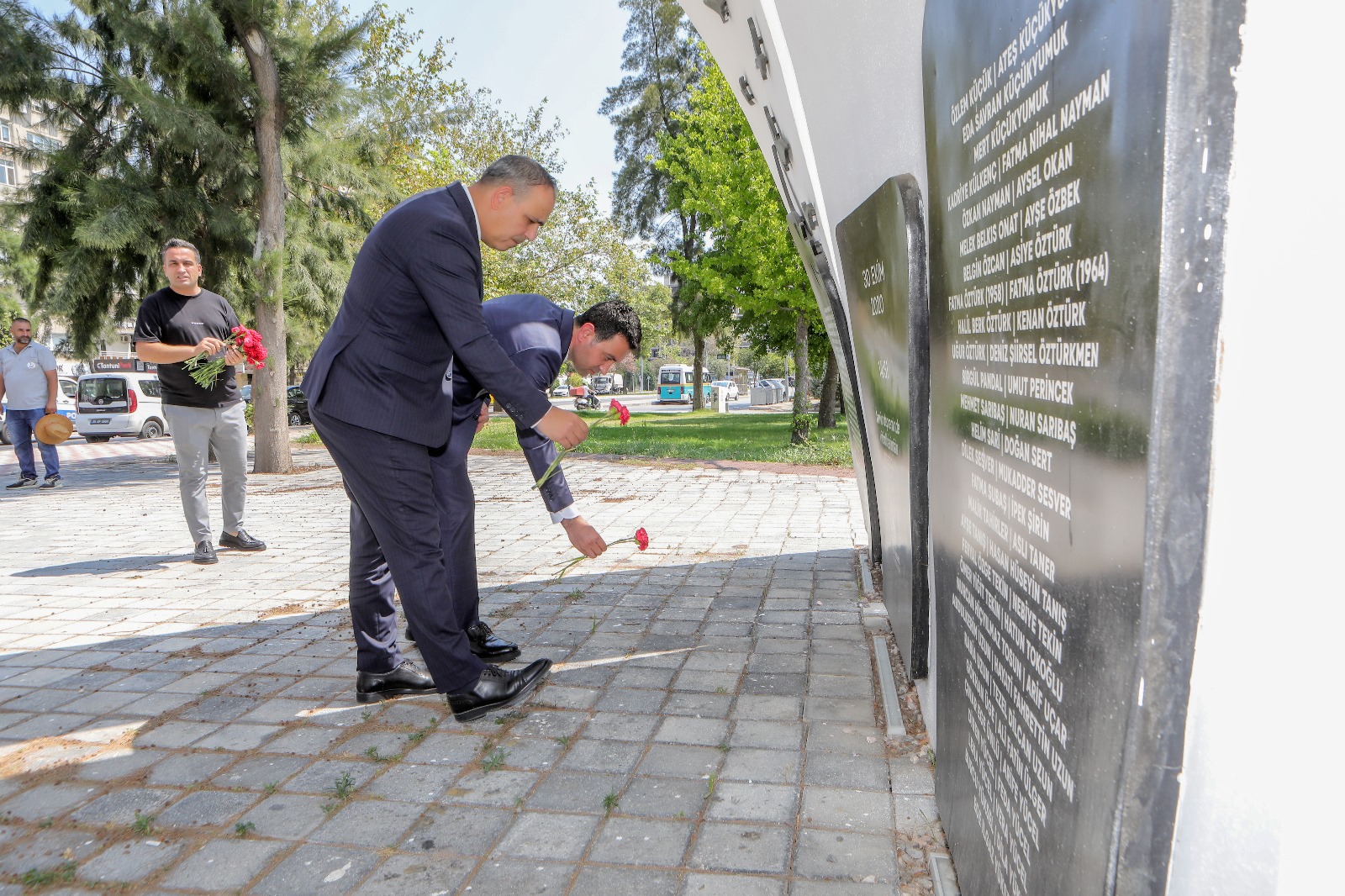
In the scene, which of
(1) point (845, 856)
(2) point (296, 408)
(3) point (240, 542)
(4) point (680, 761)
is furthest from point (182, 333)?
(2) point (296, 408)

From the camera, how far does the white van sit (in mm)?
23562

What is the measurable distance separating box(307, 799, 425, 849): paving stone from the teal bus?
51361 millimetres

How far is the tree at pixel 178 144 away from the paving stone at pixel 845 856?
1200cm

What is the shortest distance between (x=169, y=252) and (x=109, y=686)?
3.32 m

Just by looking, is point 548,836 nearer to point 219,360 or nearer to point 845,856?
point 845,856

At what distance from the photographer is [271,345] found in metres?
12.8

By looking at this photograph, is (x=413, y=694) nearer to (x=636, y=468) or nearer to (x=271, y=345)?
(x=636, y=468)

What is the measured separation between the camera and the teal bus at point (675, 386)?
190ft

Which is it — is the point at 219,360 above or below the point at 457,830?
above

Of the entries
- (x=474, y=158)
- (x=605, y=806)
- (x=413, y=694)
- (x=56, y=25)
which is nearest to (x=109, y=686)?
(x=413, y=694)

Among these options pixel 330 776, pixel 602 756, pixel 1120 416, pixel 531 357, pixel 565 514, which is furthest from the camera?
pixel 565 514

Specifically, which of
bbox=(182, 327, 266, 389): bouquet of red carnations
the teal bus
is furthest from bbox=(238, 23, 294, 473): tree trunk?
the teal bus

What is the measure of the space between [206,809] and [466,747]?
814 mm

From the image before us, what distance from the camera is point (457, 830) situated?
8.52ft
